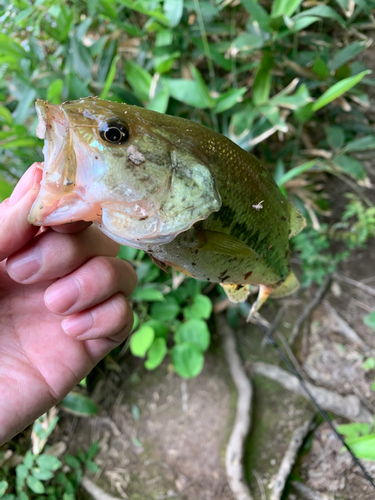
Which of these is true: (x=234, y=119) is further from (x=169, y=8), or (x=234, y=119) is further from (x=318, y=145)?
(x=318, y=145)

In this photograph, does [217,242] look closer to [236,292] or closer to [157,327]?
[236,292]

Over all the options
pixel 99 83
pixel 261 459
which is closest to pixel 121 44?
pixel 99 83

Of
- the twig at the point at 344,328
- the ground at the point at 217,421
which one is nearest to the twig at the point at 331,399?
the ground at the point at 217,421

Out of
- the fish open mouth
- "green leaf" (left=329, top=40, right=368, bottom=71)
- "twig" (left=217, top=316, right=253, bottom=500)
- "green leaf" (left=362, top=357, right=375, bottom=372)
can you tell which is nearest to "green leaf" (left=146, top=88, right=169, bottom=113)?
"green leaf" (left=329, top=40, right=368, bottom=71)

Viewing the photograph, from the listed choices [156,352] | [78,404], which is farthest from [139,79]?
[78,404]

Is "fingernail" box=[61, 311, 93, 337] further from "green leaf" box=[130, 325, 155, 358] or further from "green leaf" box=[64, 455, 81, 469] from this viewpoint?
"green leaf" box=[64, 455, 81, 469]

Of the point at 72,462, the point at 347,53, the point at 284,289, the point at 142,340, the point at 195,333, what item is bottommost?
the point at 72,462
